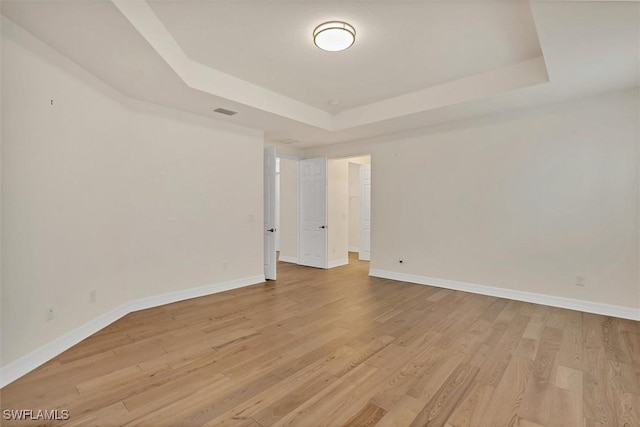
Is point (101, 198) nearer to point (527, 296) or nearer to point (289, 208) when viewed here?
point (289, 208)

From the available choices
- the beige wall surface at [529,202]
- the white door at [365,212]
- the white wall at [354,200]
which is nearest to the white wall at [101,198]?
the beige wall surface at [529,202]

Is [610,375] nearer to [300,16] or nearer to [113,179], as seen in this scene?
[300,16]

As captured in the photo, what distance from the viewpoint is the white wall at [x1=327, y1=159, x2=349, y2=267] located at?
22.1 feet

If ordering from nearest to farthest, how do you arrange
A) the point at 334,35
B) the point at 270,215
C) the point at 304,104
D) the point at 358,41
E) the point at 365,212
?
the point at 334,35
the point at 358,41
the point at 304,104
the point at 270,215
the point at 365,212

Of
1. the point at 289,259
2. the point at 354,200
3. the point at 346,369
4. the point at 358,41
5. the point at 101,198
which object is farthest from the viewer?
the point at 354,200

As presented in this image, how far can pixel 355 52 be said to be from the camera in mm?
3260

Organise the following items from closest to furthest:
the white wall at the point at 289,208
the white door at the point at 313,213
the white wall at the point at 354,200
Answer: the white door at the point at 313,213 → the white wall at the point at 289,208 → the white wall at the point at 354,200

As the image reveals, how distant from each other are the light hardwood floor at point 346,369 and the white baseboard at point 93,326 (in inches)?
3.5

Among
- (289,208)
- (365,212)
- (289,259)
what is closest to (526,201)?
(365,212)

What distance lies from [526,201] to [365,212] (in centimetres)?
427

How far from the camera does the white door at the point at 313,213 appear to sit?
658 cm

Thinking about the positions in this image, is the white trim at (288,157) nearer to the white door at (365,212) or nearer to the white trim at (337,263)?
the white door at (365,212)

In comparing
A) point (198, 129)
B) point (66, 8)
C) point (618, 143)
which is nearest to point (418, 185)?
point (618, 143)

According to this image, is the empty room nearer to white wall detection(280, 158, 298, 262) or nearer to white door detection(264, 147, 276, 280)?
white door detection(264, 147, 276, 280)
